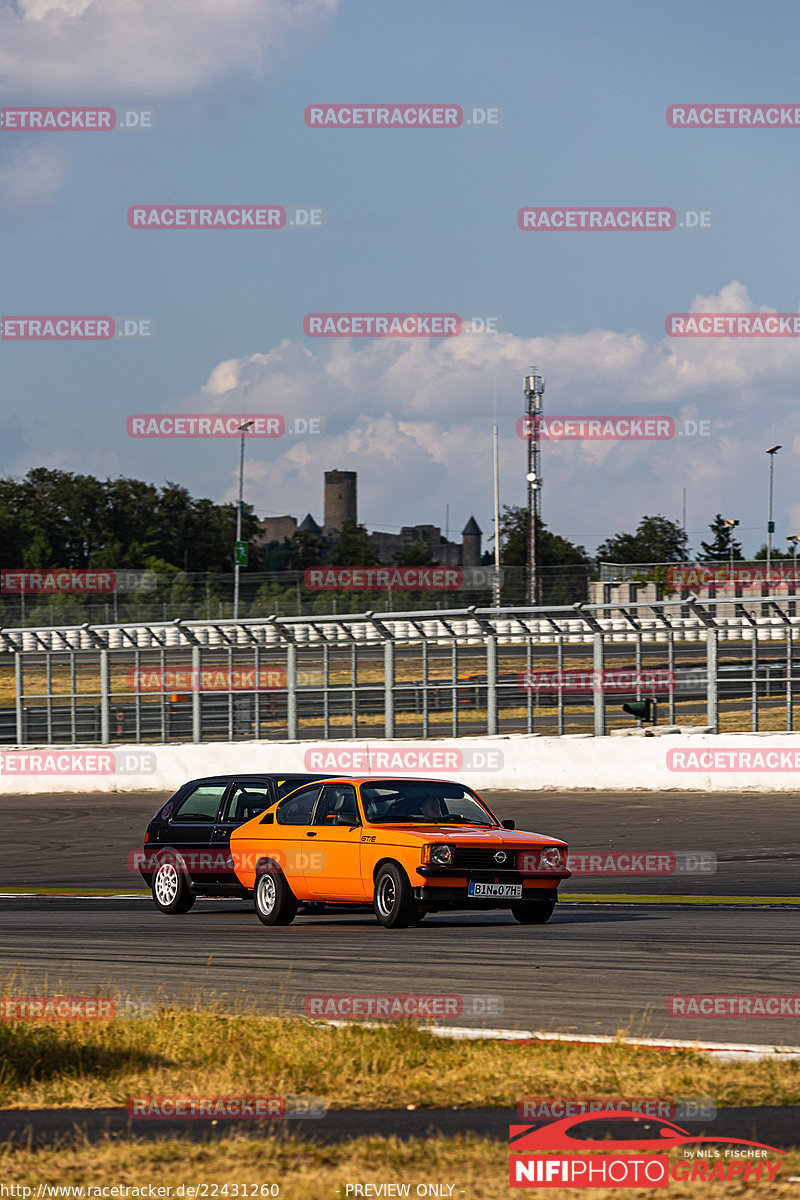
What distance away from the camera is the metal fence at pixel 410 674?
28.7 meters

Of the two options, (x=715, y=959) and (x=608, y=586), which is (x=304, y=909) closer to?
(x=715, y=959)

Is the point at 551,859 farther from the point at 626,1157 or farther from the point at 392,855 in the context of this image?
the point at 626,1157

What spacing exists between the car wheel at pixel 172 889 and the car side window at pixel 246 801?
2.36 feet

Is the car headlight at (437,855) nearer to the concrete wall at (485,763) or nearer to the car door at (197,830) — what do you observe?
the car door at (197,830)

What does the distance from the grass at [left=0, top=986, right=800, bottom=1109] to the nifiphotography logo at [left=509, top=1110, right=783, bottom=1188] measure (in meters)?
0.65

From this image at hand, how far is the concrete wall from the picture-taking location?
27.2 m

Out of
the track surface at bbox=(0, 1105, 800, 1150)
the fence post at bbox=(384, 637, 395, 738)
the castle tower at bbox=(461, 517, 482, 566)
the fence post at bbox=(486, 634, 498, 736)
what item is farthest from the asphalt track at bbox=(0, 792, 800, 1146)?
the castle tower at bbox=(461, 517, 482, 566)

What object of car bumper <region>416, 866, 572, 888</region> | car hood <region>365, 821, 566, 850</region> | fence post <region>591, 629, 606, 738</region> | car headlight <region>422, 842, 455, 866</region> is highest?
fence post <region>591, 629, 606, 738</region>

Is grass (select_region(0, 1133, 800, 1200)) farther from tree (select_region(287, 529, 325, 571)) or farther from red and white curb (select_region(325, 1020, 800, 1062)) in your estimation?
tree (select_region(287, 529, 325, 571))

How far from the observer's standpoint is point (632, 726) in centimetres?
3114

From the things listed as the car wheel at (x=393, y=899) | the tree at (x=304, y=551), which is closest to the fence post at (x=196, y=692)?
the car wheel at (x=393, y=899)

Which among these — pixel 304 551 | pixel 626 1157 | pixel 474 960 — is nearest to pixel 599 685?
pixel 474 960

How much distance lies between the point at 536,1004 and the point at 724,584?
47833 millimetres

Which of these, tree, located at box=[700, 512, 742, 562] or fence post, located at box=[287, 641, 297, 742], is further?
tree, located at box=[700, 512, 742, 562]
